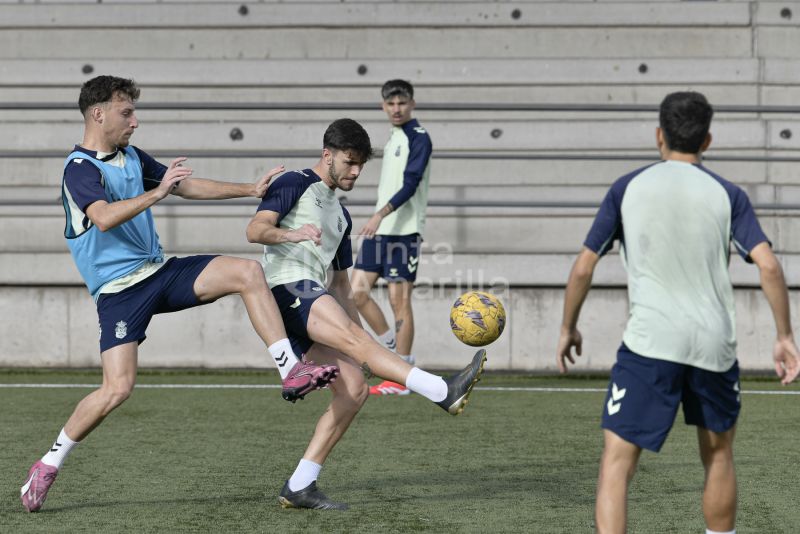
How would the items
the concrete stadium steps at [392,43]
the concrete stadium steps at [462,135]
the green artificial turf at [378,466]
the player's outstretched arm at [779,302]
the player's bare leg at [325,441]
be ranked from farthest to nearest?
the concrete stadium steps at [392,43] → the concrete stadium steps at [462,135] → the player's bare leg at [325,441] → the green artificial turf at [378,466] → the player's outstretched arm at [779,302]

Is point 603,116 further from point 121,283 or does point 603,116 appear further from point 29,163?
point 121,283

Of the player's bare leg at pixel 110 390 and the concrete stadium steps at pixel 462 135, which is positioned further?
the concrete stadium steps at pixel 462 135

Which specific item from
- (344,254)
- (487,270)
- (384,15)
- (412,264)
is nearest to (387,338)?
(412,264)

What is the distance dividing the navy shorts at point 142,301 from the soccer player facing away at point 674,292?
2059mm

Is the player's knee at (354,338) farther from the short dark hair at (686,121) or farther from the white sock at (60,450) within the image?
the short dark hair at (686,121)

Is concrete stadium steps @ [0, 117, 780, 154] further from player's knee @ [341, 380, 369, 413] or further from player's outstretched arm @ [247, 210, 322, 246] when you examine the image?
player's knee @ [341, 380, 369, 413]

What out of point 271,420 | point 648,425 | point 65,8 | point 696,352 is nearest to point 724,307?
point 696,352

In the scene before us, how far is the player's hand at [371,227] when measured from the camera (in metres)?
8.57

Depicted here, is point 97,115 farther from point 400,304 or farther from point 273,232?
point 400,304

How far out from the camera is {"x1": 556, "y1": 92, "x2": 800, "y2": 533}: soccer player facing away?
376cm

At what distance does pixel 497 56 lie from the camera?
14.0m

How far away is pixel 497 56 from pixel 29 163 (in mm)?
5351

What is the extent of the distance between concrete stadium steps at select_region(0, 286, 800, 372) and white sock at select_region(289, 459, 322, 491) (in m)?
5.31

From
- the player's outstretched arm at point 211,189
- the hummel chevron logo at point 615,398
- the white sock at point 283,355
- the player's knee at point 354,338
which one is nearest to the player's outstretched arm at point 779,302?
the hummel chevron logo at point 615,398
